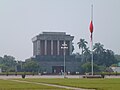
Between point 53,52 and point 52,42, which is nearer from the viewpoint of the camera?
point 52,42

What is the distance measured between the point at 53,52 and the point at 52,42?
16.1ft

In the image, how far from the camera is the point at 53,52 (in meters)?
169

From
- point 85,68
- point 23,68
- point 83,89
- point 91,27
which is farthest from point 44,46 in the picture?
point 83,89

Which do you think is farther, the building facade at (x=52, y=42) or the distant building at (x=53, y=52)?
the building facade at (x=52, y=42)

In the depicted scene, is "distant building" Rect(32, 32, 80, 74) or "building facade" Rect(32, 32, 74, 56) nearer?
"distant building" Rect(32, 32, 80, 74)

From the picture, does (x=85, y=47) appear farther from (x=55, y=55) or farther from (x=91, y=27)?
(x=91, y=27)

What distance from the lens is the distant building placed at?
509 ft

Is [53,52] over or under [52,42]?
under

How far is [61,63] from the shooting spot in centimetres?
15638

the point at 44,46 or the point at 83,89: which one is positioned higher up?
the point at 44,46

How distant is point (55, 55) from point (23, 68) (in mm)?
17755

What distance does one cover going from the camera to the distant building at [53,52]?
15500 centimetres

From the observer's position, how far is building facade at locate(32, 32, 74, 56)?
541 ft

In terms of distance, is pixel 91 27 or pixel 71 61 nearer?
pixel 91 27
